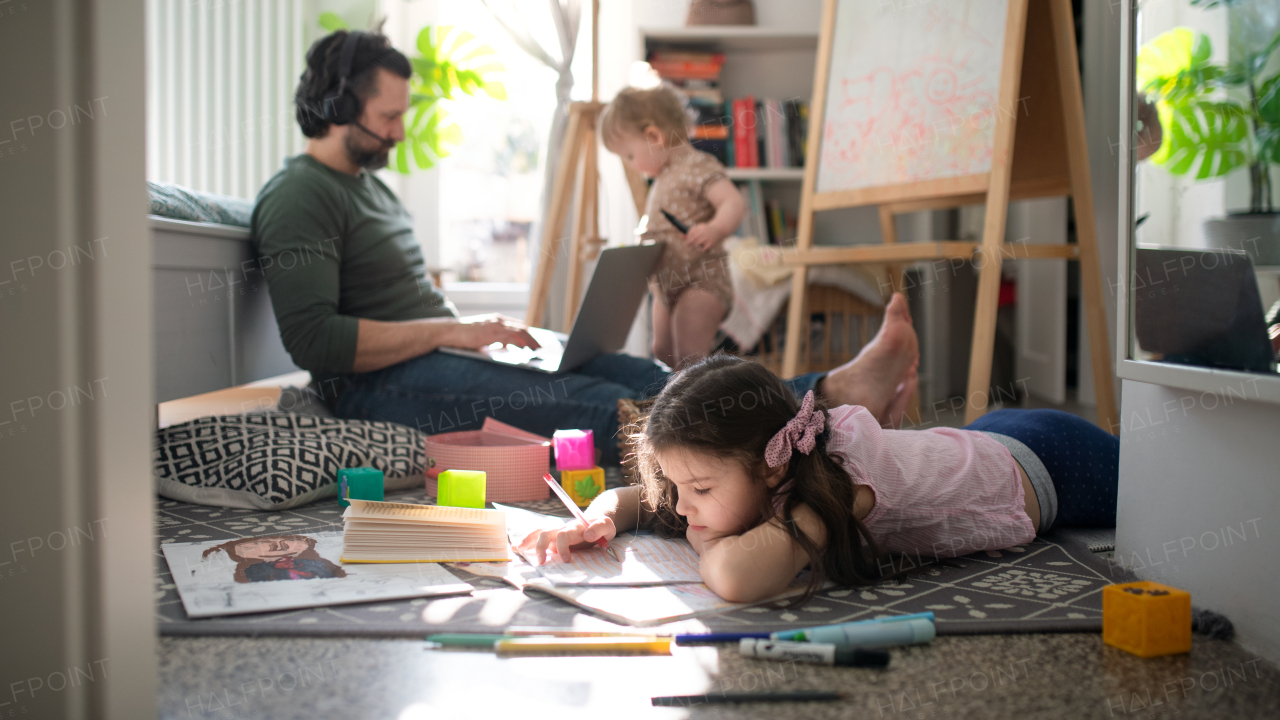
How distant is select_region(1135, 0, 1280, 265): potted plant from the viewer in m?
0.89

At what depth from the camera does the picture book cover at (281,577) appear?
970mm

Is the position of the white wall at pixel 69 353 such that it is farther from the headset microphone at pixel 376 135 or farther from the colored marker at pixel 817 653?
the headset microphone at pixel 376 135

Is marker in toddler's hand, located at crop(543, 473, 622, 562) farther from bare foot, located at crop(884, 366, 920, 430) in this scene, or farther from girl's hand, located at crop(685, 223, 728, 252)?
girl's hand, located at crop(685, 223, 728, 252)

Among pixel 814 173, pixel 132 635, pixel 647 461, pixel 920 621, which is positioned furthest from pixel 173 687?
pixel 814 173

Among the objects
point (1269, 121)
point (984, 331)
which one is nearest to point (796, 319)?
point (984, 331)

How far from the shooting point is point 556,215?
8.61ft

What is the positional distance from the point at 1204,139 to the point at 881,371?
2.26ft

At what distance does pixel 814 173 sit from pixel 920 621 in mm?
1750

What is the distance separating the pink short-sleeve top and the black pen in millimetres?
366

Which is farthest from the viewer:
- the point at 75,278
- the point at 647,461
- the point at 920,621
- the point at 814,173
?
the point at 814,173

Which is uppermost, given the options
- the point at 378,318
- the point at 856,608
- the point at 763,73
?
the point at 763,73

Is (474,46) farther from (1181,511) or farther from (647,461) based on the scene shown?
(1181,511)

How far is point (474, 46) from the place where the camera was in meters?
3.42

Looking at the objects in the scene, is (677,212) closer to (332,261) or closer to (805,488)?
(332,261)
